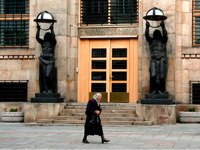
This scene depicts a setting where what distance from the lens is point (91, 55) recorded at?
68.3 ft

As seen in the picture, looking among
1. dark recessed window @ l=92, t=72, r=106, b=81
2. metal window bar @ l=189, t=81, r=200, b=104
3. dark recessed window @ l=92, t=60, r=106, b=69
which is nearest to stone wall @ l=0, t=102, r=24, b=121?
dark recessed window @ l=92, t=72, r=106, b=81

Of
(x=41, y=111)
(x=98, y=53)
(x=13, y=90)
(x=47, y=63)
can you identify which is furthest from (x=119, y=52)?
(x=13, y=90)

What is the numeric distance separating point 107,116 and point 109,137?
4.32m

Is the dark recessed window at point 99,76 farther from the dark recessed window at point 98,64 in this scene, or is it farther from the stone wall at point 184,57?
the stone wall at point 184,57

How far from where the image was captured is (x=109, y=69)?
810 inches

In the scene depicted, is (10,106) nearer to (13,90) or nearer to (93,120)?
(13,90)

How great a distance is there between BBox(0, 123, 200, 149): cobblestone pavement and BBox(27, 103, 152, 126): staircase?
574 mm

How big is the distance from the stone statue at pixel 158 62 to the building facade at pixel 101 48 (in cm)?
60

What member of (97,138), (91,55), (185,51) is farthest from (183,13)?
(97,138)

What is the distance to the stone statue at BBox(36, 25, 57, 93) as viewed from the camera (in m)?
19.3

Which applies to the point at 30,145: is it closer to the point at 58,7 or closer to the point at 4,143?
the point at 4,143

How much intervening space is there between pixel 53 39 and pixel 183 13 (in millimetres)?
6048

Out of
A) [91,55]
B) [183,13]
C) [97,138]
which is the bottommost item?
[97,138]

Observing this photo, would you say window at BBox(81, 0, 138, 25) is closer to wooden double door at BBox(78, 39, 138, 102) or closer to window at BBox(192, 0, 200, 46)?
wooden double door at BBox(78, 39, 138, 102)
